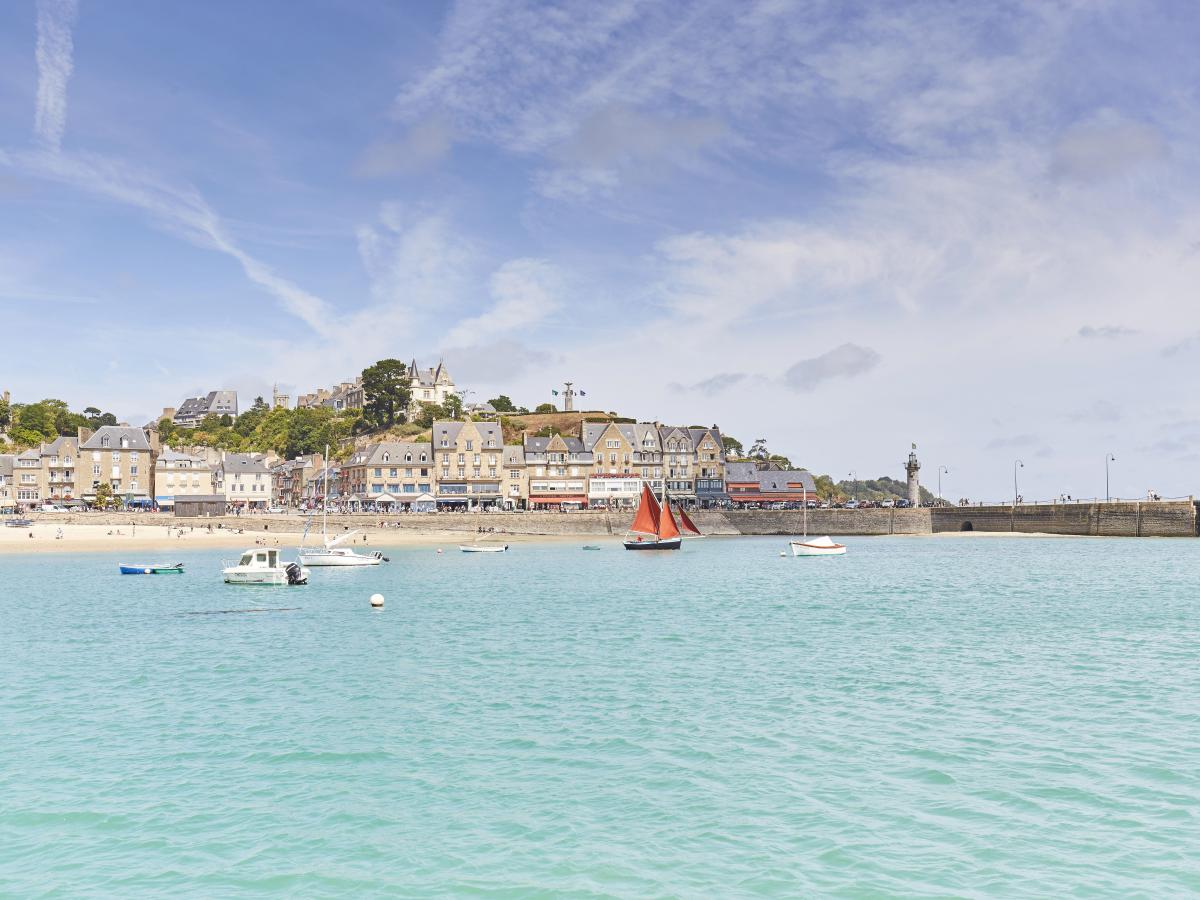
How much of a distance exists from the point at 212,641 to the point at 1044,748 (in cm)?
2520

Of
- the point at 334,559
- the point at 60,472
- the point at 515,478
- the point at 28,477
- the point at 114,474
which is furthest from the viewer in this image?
the point at 515,478

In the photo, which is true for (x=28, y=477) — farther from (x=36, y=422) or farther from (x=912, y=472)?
(x=912, y=472)

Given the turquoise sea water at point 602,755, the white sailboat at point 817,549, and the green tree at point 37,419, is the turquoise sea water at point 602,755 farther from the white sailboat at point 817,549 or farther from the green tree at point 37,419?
the green tree at point 37,419

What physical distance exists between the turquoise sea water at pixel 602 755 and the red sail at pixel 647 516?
4848 cm

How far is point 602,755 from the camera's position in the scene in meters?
16.7

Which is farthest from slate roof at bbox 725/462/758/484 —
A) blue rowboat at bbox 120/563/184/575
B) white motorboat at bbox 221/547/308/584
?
white motorboat at bbox 221/547/308/584

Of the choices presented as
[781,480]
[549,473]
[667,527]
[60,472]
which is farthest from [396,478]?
[781,480]

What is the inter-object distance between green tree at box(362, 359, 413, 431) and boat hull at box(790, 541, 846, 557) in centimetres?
8512

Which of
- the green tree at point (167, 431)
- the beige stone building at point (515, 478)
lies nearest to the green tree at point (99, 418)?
the green tree at point (167, 431)

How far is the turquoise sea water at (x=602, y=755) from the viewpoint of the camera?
11836 mm

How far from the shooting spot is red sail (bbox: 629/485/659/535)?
8531cm

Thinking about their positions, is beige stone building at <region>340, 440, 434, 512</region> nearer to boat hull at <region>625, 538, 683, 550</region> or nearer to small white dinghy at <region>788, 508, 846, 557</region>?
boat hull at <region>625, 538, 683, 550</region>

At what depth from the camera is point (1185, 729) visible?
18.2 m

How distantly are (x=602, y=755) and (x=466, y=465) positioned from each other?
109m
